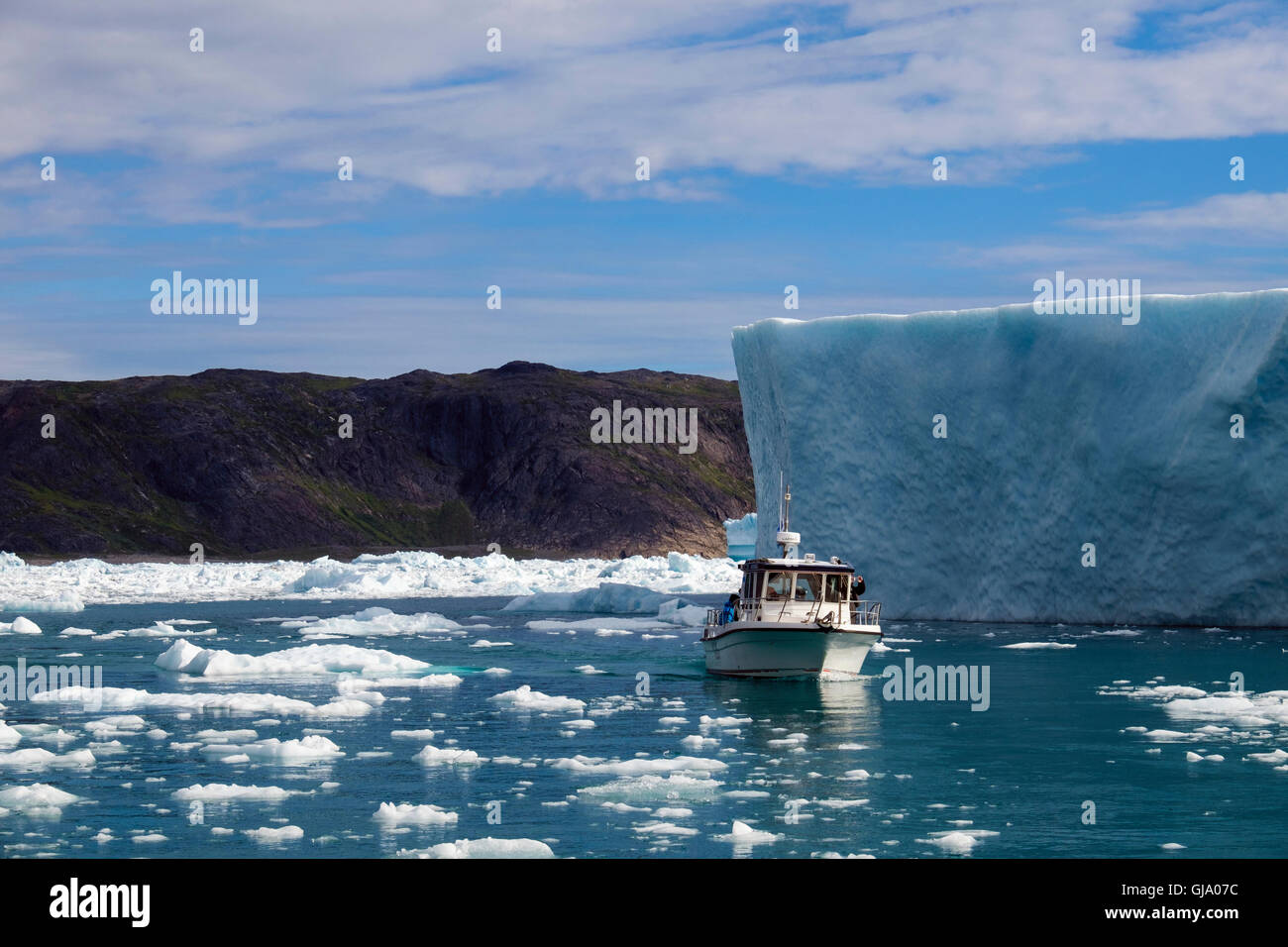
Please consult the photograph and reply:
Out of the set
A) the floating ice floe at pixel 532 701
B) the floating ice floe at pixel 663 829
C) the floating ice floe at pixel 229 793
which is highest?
the floating ice floe at pixel 532 701

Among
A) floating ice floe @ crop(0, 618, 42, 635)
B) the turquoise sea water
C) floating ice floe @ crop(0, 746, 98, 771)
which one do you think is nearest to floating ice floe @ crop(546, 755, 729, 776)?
the turquoise sea water

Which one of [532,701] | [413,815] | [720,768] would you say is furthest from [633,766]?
[532,701]

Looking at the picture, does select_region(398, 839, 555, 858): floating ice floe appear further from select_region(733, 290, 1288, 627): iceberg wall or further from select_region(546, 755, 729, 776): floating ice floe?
select_region(733, 290, 1288, 627): iceberg wall

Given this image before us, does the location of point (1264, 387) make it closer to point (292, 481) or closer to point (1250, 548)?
point (1250, 548)

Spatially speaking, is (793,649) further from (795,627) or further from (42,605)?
(42,605)

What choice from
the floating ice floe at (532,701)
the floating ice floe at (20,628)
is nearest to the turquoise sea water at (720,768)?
the floating ice floe at (532,701)

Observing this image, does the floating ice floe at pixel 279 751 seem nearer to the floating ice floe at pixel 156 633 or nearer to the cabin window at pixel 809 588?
the cabin window at pixel 809 588
